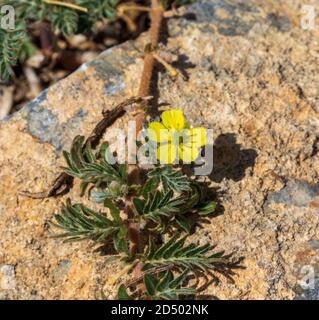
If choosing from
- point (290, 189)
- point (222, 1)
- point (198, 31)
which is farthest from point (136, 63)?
point (290, 189)

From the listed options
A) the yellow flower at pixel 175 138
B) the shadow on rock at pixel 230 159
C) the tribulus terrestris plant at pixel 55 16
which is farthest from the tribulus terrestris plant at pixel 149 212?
the tribulus terrestris plant at pixel 55 16

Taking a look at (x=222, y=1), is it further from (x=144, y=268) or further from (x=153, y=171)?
(x=144, y=268)

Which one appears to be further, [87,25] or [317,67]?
[87,25]

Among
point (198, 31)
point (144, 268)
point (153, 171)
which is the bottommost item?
point (144, 268)

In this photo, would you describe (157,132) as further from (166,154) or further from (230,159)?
(230,159)

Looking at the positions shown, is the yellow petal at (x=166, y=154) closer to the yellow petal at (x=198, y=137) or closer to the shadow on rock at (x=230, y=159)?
the yellow petal at (x=198, y=137)

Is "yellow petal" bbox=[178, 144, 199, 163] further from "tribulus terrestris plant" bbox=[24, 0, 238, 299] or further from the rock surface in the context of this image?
the rock surface

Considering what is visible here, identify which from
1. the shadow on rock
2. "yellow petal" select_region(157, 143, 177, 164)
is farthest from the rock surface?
"yellow petal" select_region(157, 143, 177, 164)
